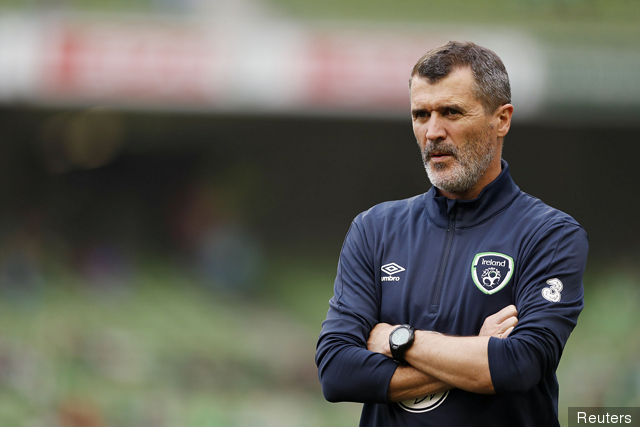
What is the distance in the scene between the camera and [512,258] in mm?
2518

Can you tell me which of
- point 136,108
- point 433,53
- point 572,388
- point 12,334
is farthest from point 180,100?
point 433,53

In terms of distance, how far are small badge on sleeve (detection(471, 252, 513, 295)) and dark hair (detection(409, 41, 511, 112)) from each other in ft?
1.45

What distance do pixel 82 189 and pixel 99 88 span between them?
2123mm

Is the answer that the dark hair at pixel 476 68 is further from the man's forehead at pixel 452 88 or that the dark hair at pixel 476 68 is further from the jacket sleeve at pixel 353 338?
the jacket sleeve at pixel 353 338

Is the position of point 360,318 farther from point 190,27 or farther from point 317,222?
point 317,222

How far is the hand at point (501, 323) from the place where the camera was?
2.43m

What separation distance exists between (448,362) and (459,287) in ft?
0.74

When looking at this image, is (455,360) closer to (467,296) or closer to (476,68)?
(467,296)

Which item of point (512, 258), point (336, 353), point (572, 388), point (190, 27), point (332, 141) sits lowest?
point (572, 388)

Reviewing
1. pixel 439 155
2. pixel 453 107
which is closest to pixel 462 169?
pixel 439 155

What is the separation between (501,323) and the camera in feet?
8.02

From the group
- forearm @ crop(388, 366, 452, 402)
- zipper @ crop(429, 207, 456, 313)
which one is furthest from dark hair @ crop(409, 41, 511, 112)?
forearm @ crop(388, 366, 452, 402)

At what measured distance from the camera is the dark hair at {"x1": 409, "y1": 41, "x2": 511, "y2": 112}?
8.54 feet

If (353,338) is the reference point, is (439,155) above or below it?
above
